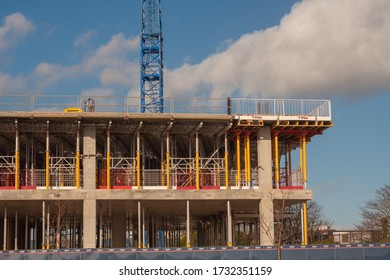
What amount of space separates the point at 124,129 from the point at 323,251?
72.0 feet

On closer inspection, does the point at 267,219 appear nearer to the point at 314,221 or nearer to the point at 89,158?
the point at 89,158

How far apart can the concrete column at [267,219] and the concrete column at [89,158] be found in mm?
12449

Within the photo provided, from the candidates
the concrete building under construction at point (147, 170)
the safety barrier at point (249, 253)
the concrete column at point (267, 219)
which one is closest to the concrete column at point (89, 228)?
the concrete building under construction at point (147, 170)

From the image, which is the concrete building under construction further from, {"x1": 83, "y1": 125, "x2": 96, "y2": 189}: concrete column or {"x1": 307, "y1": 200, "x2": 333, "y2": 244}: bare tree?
{"x1": 307, "y1": 200, "x2": 333, "y2": 244}: bare tree

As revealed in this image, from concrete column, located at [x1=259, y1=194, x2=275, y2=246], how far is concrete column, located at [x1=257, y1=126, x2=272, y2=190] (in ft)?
3.37

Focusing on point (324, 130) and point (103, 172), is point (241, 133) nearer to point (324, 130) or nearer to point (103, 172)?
point (324, 130)

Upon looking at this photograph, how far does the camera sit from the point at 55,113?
4394 centimetres

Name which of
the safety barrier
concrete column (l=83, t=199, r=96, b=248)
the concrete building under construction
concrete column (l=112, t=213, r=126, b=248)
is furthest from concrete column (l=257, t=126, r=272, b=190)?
the safety barrier

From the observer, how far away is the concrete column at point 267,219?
44.8 meters

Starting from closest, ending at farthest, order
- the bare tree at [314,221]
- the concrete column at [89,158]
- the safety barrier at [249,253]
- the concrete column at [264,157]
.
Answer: the safety barrier at [249,253], the concrete column at [89,158], the concrete column at [264,157], the bare tree at [314,221]

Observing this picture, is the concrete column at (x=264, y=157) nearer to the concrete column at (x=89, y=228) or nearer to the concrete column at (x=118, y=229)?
the concrete column at (x=89, y=228)
